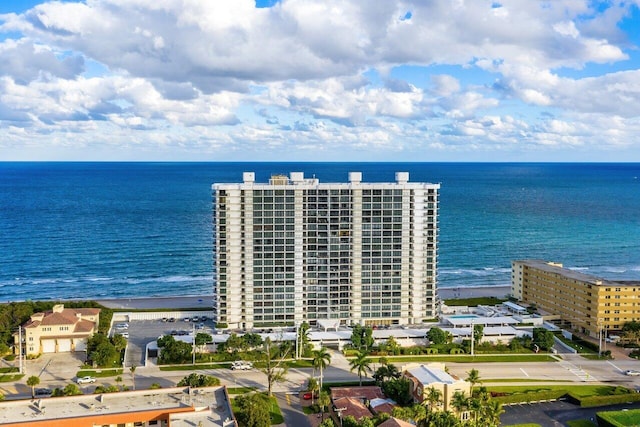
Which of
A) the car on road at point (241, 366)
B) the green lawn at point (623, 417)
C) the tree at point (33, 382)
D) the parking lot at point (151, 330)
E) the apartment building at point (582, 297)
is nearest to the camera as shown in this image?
the green lawn at point (623, 417)

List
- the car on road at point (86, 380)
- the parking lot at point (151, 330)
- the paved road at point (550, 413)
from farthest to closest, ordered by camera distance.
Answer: the parking lot at point (151, 330) → the car on road at point (86, 380) → the paved road at point (550, 413)

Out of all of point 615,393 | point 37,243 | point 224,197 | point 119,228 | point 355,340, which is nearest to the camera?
point 615,393

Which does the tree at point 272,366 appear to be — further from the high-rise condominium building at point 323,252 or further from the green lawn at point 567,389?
the green lawn at point 567,389

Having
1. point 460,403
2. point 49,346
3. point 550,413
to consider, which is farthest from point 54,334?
point 550,413

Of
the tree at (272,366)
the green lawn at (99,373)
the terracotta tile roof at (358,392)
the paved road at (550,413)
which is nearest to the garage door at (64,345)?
the green lawn at (99,373)

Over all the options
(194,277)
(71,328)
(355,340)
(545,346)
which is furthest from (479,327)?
(194,277)

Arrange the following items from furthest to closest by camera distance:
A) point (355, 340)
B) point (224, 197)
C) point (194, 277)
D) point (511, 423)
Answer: point (194, 277)
point (224, 197)
point (355, 340)
point (511, 423)

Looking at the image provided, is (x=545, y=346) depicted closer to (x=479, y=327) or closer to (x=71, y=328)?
(x=479, y=327)
